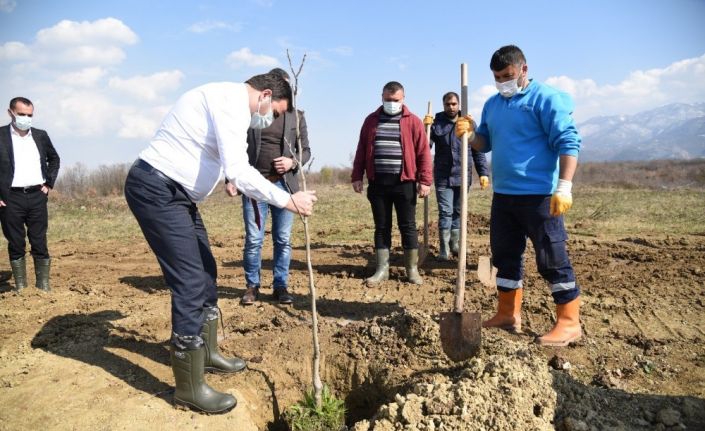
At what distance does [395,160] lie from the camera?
5.40m

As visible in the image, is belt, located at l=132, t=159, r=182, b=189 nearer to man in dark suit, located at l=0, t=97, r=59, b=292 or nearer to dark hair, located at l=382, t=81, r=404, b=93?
dark hair, located at l=382, t=81, r=404, b=93

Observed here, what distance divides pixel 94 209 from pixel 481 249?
12428 millimetres

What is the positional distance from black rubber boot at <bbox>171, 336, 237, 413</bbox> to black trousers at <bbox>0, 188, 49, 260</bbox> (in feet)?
12.1

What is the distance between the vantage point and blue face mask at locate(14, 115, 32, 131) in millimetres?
5551

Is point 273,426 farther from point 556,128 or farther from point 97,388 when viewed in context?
point 556,128

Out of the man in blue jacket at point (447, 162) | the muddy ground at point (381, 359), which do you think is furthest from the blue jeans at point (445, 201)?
the muddy ground at point (381, 359)

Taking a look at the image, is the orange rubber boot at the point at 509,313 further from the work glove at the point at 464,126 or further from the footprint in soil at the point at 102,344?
the footprint in soil at the point at 102,344

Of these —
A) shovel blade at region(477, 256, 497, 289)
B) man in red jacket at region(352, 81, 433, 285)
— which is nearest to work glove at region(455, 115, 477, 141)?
man in red jacket at region(352, 81, 433, 285)

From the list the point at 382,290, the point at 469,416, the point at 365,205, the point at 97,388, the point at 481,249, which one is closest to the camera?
the point at 469,416

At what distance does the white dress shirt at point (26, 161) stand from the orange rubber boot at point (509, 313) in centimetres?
522

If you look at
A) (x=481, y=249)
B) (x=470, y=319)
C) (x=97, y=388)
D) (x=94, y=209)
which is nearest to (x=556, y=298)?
(x=470, y=319)

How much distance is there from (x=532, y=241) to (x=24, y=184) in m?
5.45

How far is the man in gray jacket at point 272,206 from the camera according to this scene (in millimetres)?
4656

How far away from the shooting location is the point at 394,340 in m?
3.77
